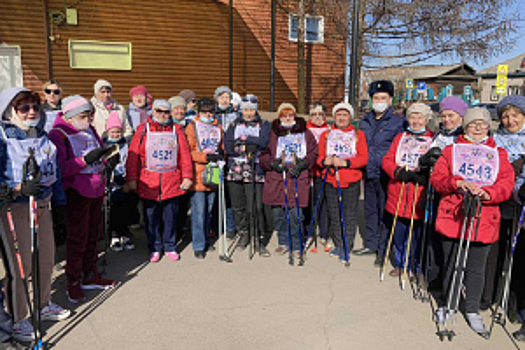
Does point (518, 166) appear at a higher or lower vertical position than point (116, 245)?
higher

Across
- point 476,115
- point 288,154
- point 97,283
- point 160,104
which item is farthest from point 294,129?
point 97,283

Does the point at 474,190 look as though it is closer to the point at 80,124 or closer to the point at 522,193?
the point at 522,193

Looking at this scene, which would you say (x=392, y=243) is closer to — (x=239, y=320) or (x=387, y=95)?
(x=387, y=95)

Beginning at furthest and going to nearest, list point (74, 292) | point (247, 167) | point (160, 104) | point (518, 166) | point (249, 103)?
point (247, 167) → point (249, 103) → point (160, 104) → point (74, 292) → point (518, 166)

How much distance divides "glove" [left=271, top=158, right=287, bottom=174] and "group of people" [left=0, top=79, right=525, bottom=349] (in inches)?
0.5

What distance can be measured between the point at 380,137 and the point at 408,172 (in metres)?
0.84

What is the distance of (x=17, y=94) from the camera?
3.05 meters

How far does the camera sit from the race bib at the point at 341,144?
16.0ft

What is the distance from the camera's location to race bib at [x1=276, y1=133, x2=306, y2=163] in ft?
16.4

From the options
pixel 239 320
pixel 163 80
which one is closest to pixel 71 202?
pixel 239 320

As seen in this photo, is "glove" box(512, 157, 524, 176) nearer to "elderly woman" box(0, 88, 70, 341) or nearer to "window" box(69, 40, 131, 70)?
"elderly woman" box(0, 88, 70, 341)

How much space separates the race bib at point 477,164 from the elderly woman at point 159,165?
2.95 m

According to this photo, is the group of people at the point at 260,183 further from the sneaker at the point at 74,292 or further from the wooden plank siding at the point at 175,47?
the wooden plank siding at the point at 175,47

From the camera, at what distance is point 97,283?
422 cm
